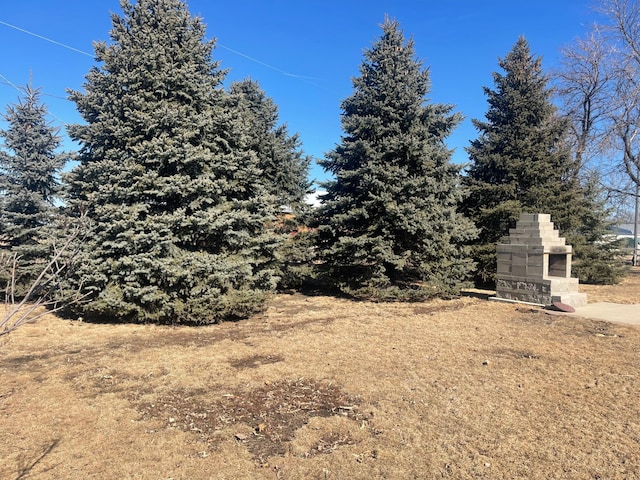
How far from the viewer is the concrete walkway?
26.5 ft

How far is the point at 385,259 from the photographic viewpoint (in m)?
9.74

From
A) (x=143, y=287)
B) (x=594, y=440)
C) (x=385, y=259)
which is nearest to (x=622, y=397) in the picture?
(x=594, y=440)

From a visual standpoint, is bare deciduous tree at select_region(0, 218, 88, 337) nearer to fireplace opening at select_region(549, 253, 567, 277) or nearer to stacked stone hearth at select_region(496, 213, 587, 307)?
stacked stone hearth at select_region(496, 213, 587, 307)

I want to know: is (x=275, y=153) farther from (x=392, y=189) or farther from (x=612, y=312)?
(x=612, y=312)

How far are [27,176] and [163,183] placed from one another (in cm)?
417

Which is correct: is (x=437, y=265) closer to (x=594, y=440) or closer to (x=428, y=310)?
(x=428, y=310)

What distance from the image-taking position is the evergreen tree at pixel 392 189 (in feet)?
32.4

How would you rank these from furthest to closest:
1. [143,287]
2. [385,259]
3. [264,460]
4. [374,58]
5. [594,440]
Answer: [374,58]
[385,259]
[143,287]
[594,440]
[264,460]

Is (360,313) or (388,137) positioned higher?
(388,137)

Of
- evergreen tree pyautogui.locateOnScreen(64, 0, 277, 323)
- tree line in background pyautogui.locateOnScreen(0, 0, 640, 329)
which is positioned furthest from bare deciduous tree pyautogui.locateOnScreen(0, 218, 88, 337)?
evergreen tree pyautogui.locateOnScreen(64, 0, 277, 323)

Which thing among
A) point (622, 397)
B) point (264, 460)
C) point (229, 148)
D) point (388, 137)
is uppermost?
point (388, 137)

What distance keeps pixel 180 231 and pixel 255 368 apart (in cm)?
340

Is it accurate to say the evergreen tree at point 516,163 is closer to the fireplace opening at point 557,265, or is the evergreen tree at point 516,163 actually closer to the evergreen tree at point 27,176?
the fireplace opening at point 557,265

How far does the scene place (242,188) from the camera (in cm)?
829
